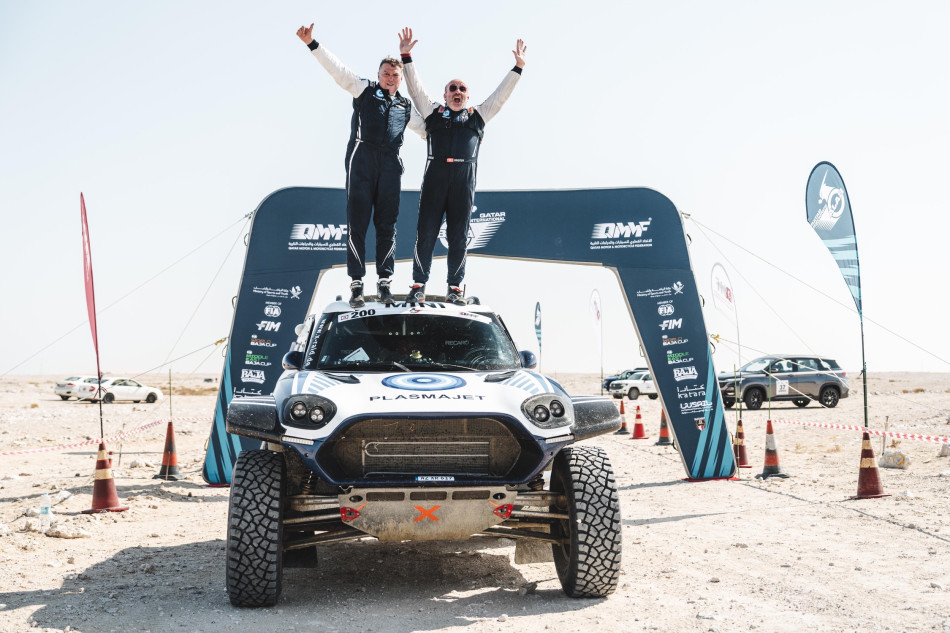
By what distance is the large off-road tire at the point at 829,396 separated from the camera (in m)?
28.8

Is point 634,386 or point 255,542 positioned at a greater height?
point 634,386

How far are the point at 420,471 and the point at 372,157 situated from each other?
360 cm

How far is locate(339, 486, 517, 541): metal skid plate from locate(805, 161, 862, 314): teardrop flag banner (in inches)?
279

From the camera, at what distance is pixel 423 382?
18.1 ft

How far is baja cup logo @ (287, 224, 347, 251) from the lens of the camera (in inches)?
477

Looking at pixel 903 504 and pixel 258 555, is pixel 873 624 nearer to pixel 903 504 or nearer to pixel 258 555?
pixel 258 555

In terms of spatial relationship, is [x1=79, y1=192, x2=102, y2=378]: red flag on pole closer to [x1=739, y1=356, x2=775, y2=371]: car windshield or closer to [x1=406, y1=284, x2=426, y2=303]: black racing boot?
[x1=406, y1=284, x2=426, y2=303]: black racing boot

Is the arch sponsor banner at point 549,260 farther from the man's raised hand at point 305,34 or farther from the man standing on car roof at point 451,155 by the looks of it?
the man's raised hand at point 305,34

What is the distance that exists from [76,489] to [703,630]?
9.50m

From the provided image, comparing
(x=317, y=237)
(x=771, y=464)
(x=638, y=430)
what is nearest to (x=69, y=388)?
(x=638, y=430)

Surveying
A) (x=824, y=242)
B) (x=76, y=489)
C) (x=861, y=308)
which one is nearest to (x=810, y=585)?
(x=861, y=308)

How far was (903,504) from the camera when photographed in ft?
30.5

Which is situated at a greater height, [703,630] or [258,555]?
[258,555]

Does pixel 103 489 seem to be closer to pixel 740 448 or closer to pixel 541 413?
pixel 541 413
